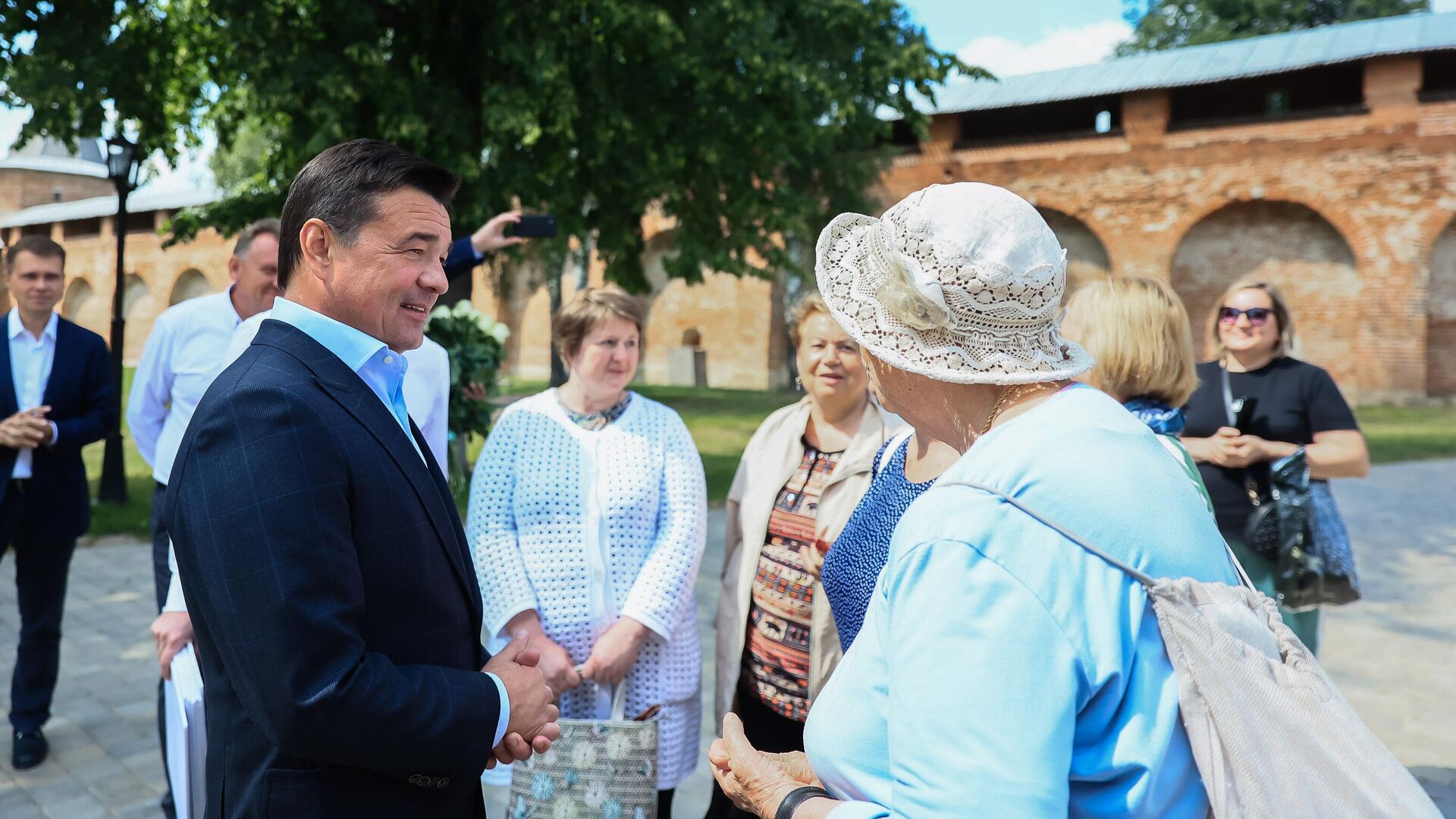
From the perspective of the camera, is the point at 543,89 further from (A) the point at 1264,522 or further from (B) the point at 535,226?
(A) the point at 1264,522

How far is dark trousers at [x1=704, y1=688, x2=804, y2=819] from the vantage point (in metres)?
3.26

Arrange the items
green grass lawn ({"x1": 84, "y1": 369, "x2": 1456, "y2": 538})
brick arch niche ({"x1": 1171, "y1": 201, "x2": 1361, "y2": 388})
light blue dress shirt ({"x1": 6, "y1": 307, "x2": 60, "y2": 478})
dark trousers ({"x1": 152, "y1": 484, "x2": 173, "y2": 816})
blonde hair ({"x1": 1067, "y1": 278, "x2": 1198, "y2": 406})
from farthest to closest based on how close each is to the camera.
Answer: brick arch niche ({"x1": 1171, "y1": 201, "x2": 1361, "y2": 388}) < green grass lawn ({"x1": 84, "y1": 369, "x2": 1456, "y2": 538}) < light blue dress shirt ({"x1": 6, "y1": 307, "x2": 60, "y2": 478}) < dark trousers ({"x1": 152, "y1": 484, "x2": 173, "y2": 816}) < blonde hair ({"x1": 1067, "y1": 278, "x2": 1198, "y2": 406})

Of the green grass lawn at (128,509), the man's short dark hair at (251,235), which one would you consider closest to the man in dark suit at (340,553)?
the man's short dark hair at (251,235)

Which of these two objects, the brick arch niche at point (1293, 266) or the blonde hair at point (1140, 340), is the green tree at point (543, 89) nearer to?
the blonde hair at point (1140, 340)

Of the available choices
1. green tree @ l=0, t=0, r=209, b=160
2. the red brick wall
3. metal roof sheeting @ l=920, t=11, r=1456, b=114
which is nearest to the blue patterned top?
green tree @ l=0, t=0, r=209, b=160

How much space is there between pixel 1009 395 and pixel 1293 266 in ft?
85.6

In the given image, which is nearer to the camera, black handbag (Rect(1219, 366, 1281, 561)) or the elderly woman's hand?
the elderly woman's hand

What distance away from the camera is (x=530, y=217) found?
454 centimetres

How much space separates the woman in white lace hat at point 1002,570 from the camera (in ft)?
3.96

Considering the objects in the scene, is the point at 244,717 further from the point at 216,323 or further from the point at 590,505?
the point at 216,323

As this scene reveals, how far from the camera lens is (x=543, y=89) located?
10.8 m

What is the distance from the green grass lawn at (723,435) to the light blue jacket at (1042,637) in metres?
8.59

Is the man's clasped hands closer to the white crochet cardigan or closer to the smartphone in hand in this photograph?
the white crochet cardigan

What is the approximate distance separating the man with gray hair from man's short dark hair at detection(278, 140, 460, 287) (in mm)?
2184
